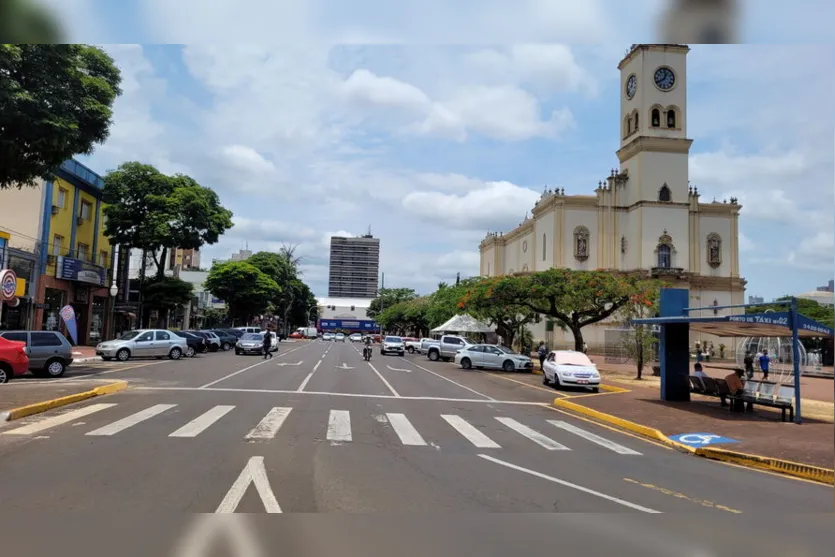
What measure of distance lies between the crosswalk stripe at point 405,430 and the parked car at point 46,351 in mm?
12881

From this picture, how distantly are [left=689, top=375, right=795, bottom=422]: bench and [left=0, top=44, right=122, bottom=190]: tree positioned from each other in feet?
61.7

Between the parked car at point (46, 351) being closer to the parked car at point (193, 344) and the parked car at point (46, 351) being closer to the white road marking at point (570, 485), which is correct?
the parked car at point (193, 344)

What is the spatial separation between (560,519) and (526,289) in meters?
31.6

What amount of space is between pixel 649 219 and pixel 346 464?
5768cm

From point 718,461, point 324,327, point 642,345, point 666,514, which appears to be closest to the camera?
point 666,514

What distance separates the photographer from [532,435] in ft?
42.8

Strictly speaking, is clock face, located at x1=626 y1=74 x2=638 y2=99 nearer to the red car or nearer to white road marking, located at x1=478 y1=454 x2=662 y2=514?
the red car

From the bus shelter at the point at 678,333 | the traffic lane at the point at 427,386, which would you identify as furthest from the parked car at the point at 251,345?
the bus shelter at the point at 678,333

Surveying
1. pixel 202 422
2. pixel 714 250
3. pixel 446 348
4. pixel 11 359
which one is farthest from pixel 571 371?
pixel 714 250

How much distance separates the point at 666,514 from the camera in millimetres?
6945

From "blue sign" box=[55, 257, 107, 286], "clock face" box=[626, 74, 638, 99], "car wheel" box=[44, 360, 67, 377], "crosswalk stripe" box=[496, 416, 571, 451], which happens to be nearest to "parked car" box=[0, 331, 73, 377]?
"car wheel" box=[44, 360, 67, 377]

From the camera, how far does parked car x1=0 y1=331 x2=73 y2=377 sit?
20766 mm

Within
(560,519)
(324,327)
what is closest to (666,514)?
(560,519)

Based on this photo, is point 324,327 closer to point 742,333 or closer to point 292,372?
point 292,372
